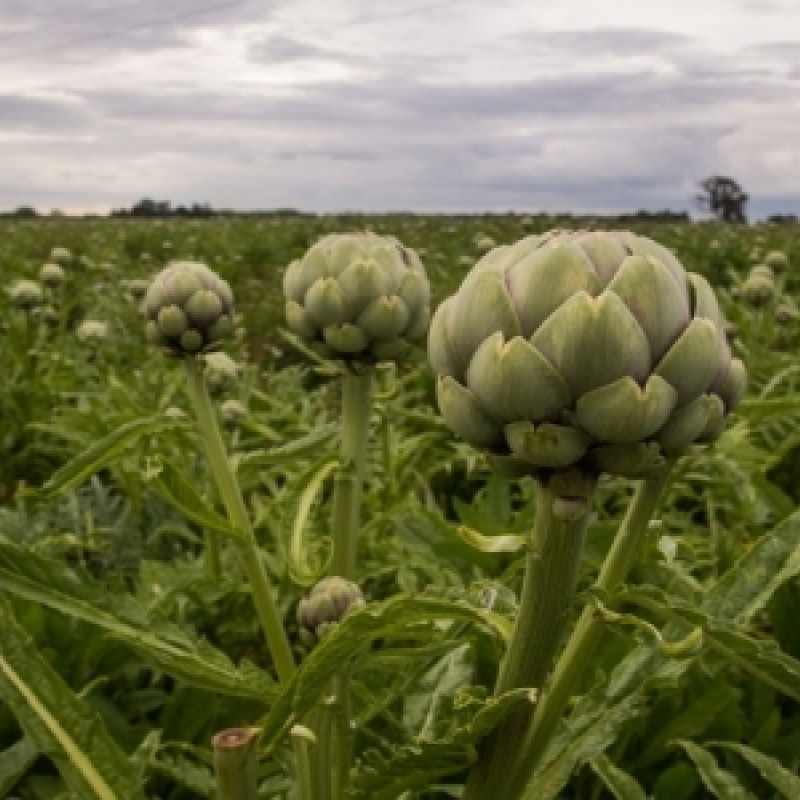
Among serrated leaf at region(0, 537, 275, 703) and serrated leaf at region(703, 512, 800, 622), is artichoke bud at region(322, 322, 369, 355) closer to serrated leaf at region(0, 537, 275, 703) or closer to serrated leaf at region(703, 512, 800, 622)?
serrated leaf at region(0, 537, 275, 703)

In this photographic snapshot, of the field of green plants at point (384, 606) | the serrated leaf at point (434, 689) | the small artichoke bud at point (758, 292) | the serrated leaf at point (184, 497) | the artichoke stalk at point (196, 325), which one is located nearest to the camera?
the field of green plants at point (384, 606)

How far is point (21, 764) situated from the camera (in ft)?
4.50

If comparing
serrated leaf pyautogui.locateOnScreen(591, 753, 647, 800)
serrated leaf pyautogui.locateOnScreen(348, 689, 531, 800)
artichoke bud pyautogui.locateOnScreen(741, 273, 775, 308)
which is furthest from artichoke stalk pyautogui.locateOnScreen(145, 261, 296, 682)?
artichoke bud pyautogui.locateOnScreen(741, 273, 775, 308)

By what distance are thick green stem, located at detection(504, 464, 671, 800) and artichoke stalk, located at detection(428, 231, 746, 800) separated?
89mm

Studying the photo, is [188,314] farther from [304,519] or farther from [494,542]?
[494,542]

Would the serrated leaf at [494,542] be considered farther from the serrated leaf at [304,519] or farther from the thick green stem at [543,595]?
the serrated leaf at [304,519]

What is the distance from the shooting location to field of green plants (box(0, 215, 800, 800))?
0.85m

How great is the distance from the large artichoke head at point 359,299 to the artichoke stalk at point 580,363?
51cm

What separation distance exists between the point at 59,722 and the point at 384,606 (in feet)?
1.13

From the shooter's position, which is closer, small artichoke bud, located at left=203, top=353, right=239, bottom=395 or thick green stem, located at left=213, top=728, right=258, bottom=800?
thick green stem, located at left=213, top=728, right=258, bottom=800

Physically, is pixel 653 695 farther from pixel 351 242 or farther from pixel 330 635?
pixel 330 635

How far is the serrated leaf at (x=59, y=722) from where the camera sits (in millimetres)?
992

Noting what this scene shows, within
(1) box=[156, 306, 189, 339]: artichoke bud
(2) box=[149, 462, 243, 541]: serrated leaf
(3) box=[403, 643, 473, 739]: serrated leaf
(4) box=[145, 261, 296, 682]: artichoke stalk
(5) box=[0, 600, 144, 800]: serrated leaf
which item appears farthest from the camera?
(1) box=[156, 306, 189, 339]: artichoke bud

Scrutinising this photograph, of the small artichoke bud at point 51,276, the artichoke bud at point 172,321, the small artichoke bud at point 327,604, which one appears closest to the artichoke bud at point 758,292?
the small artichoke bud at point 51,276
